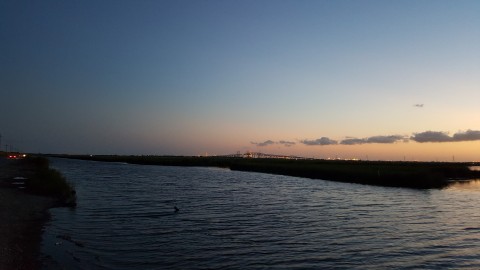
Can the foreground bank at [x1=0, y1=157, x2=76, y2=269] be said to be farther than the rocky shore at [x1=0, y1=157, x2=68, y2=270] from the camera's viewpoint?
Yes

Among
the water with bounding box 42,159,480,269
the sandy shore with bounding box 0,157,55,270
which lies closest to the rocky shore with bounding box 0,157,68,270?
the sandy shore with bounding box 0,157,55,270

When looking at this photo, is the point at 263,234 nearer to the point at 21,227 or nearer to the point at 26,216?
→ the point at 21,227

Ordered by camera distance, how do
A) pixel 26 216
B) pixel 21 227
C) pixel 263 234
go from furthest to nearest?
pixel 26 216 < pixel 263 234 < pixel 21 227

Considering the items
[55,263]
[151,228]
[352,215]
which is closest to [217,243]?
[151,228]

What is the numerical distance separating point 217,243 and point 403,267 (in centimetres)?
884

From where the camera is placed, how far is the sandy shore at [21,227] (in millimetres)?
16203

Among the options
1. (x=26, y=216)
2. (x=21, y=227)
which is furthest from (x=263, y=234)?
(x=26, y=216)

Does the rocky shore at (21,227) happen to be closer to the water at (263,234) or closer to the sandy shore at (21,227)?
the sandy shore at (21,227)

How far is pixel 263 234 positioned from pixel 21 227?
13495 millimetres

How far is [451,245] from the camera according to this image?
69.3 ft

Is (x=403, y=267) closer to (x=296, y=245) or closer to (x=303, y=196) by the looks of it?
(x=296, y=245)

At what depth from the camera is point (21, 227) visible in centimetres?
2311

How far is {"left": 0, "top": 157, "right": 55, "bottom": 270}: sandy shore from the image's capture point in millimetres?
16203

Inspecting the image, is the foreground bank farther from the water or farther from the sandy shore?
the water
